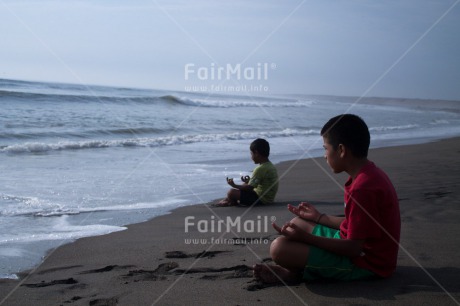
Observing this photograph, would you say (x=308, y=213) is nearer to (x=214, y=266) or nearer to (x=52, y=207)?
(x=214, y=266)

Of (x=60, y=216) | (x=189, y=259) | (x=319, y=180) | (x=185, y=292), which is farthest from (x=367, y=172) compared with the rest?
(x=319, y=180)

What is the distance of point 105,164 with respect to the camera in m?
10.6

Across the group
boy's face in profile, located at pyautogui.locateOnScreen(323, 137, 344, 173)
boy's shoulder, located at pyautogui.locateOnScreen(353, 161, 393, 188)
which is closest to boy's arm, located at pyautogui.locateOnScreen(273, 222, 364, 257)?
boy's shoulder, located at pyautogui.locateOnScreen(353, 161, 393, 188)

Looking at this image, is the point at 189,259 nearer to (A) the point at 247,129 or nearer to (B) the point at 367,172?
(B) the point at 367,172

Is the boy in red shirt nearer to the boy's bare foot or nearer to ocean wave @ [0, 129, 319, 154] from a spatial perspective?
the boy's bare foot

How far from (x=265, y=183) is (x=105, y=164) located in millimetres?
4444

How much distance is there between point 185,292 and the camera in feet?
11.7

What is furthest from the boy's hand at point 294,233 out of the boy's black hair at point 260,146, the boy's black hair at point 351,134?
the boy's black hair at point 260,146

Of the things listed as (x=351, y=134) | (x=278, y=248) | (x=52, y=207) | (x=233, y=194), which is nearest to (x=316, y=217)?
(x=278, y=248)

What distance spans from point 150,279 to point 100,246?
4.02ft

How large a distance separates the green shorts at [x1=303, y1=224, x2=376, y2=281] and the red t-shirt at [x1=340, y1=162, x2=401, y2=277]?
48mm

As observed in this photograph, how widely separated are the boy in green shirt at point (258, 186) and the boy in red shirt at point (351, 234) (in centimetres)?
339

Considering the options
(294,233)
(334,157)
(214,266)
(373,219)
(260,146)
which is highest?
(334,157)

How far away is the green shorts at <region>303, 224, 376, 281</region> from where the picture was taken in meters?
3.52
